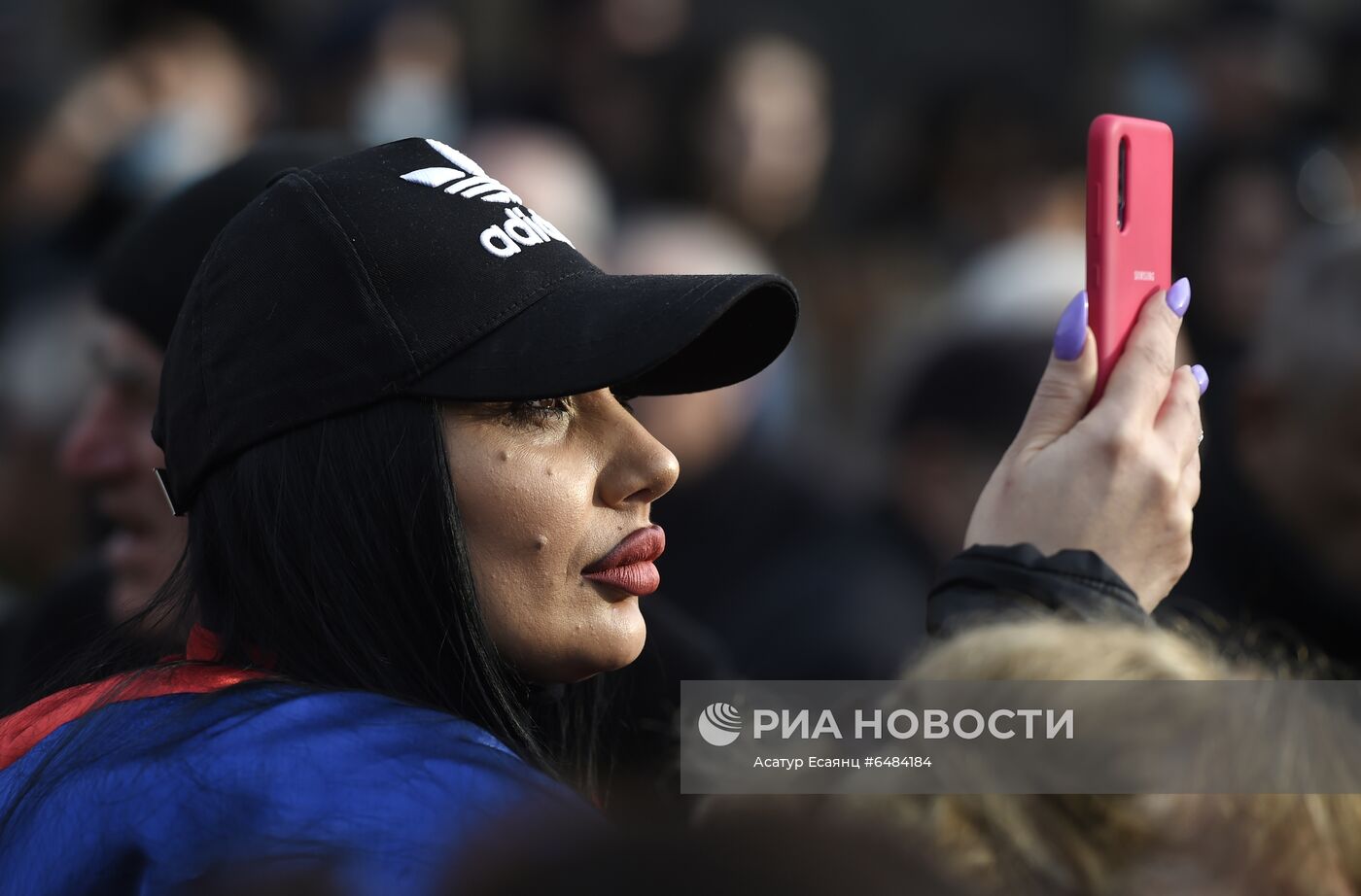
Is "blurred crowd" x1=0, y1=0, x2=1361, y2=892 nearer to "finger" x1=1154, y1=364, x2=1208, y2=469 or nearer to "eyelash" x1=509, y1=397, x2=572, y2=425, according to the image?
"finger" x1=1154, y1=364, x2=1208, y2=469

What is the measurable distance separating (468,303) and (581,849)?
859 millimetres

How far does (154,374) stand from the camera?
102 inches

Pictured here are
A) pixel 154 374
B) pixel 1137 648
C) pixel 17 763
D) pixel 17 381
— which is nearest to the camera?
pixel 1137 648

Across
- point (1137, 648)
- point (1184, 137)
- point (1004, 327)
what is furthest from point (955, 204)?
point (1137, 648)

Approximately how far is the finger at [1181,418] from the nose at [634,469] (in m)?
0.51

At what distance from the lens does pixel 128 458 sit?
2.62 m

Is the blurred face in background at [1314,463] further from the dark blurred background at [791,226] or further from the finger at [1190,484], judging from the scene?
the finger at [1190,484]

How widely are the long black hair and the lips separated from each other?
149 mm

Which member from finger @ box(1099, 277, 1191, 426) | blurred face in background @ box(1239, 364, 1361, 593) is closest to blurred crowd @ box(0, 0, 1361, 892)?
blurred face in background @ box(1239, 364, 1361, 593)

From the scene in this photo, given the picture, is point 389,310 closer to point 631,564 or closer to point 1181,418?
point 631,564

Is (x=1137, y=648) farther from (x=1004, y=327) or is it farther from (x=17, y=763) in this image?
(x=1004, y=327)

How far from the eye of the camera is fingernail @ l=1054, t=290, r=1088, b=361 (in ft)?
5.57

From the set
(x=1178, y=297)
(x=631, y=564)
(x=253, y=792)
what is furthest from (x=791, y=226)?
(x=253, y=792)

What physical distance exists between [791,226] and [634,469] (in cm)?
441
